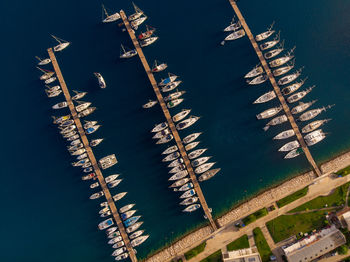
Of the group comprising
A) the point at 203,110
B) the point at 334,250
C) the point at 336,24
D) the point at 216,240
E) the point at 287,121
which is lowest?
the point at 334,250

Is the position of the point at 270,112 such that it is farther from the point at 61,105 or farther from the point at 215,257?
the point at 61,105

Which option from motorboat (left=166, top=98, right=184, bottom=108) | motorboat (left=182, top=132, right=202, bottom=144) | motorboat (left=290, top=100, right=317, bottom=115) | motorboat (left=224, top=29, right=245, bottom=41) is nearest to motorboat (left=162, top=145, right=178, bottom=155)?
motorboat (left=182, top=132, right=202, bottom=144)

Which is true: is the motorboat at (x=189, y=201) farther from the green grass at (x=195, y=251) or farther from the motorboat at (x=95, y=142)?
the motorboat at (x=95, y=142)

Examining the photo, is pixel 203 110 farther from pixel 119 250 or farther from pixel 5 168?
pixel 5 168

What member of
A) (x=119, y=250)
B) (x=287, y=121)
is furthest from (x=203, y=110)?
(x=119, y=250)

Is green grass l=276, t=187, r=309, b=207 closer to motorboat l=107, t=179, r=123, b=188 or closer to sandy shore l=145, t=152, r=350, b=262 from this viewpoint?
sandy shore l=145, t=152, r=350, b=262

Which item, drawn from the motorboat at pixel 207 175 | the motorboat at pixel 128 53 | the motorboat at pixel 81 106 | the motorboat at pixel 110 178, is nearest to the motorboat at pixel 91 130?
the motorboat at pixel 81 106
